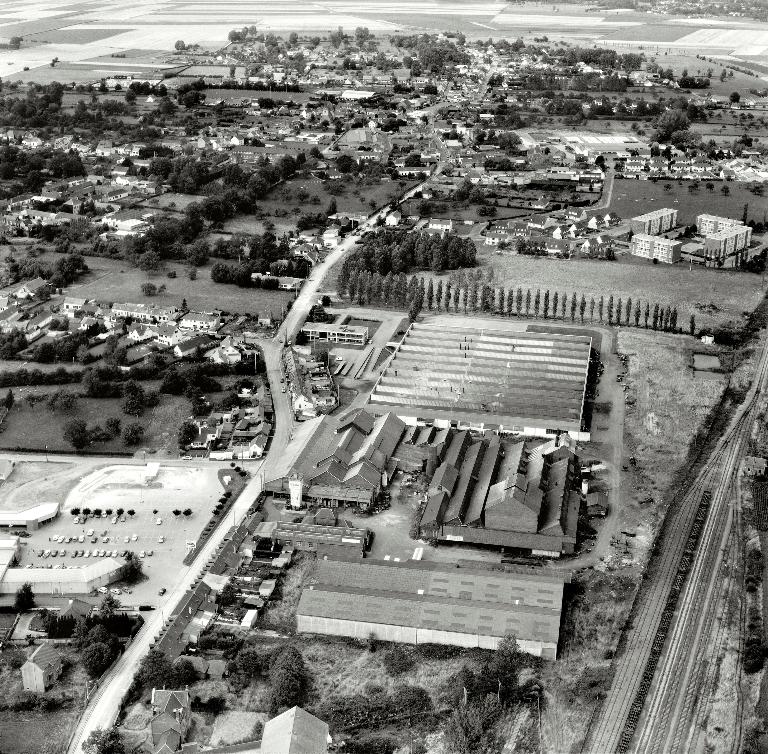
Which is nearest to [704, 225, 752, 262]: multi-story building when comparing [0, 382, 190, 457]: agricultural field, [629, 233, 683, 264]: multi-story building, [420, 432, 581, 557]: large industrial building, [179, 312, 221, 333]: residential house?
[629, 233, 683, 264]: multi-story building

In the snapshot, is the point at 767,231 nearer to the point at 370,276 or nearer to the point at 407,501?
the point at 370,276

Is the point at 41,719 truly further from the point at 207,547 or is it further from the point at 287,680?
the point at 207,547

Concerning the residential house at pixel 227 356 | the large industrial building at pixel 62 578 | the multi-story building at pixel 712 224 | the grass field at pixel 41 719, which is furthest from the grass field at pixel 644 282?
the grass field at pixel 41 719

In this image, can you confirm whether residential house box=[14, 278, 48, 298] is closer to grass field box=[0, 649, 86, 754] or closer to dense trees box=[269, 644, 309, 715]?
grass field box=[0, 649, 86, 754]

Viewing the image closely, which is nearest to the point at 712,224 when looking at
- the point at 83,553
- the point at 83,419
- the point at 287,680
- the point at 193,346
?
the point at 193,346

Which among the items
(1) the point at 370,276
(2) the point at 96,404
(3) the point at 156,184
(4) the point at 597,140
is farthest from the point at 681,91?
(2) the point at 96,404

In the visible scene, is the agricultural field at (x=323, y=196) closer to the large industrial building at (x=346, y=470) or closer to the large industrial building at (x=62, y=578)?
the large industrial building at (x=346, y=470)
